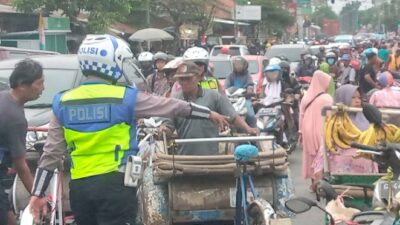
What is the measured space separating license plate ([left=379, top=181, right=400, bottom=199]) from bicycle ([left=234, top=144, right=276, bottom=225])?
4.17ft

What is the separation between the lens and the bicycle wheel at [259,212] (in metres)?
5.84

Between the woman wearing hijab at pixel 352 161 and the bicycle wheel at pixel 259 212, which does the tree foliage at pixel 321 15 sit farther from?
the bicycle wheel at pixel 259 212

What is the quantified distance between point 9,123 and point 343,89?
426cm

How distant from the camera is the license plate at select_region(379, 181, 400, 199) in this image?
4449 millimetres

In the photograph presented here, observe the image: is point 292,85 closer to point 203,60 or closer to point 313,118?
point 313,118

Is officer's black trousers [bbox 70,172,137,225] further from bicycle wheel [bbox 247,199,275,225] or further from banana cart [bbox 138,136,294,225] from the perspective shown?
banana cart [bbox 138,136,294,225]

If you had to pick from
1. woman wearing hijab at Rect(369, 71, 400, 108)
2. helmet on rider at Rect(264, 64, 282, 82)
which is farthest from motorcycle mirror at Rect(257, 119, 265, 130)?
woman wearing hijab at Rect(369, 71, 400, 108)

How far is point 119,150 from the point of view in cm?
527

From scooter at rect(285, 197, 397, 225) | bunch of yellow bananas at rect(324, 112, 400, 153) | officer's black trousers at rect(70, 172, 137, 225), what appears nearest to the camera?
scooter at rect(285, 197, 397, 225)

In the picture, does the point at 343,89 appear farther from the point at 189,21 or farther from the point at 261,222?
the point at 189,21

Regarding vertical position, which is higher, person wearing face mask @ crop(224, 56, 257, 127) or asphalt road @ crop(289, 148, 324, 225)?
person wearing face mask @ crop(224, 56, 257, 127)

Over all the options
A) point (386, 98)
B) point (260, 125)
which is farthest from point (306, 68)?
point (386, 98)

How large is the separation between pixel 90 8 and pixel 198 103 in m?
22.6

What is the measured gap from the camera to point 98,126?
17.1 feet
